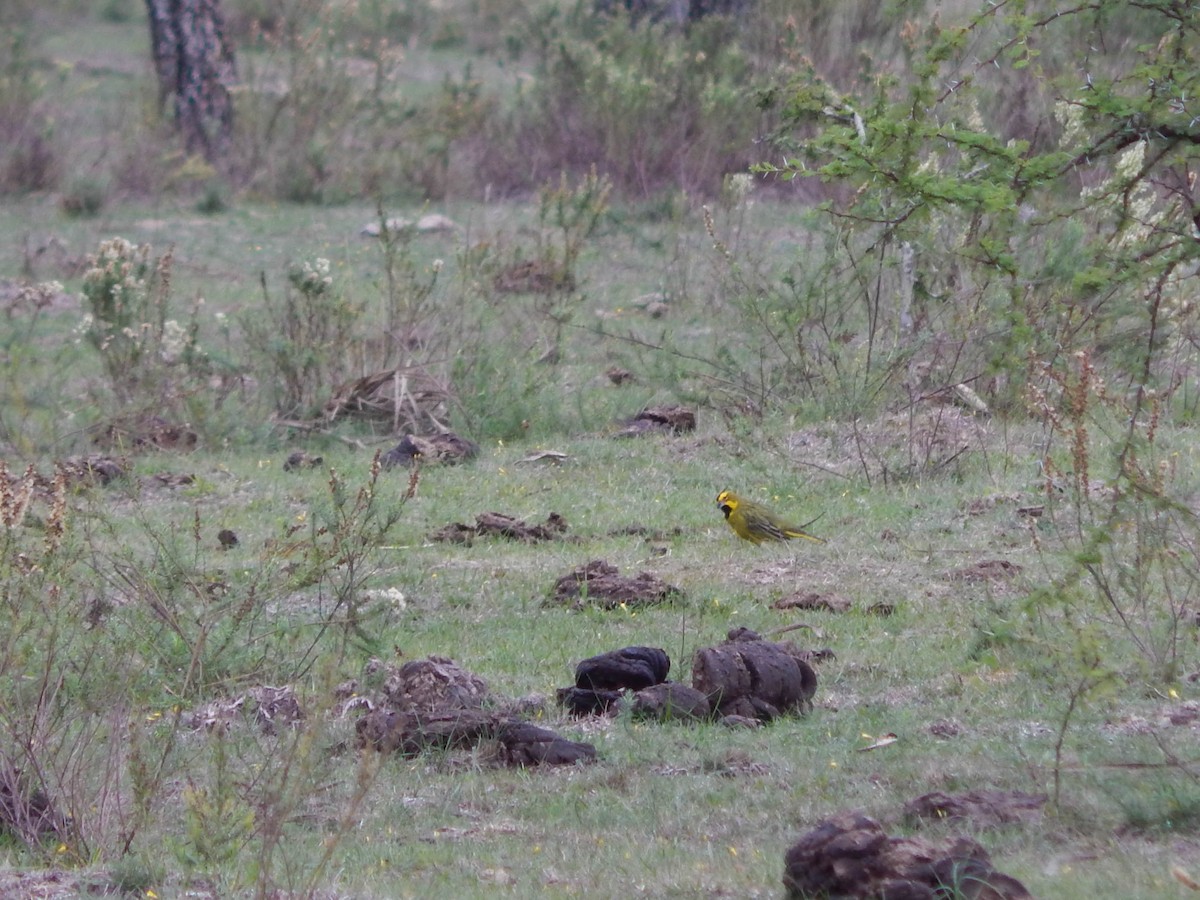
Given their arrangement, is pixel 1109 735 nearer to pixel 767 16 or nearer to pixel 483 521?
pixel 483 521

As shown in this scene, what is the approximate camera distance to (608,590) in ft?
26.0

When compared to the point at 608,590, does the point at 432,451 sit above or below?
below

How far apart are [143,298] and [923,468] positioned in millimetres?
5879

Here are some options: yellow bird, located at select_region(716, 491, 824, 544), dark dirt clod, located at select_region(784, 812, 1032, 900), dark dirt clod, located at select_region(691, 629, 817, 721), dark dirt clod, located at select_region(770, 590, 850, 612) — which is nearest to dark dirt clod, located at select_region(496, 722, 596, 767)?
dark dirt clod, located at select_region(691, 629, 817, 721)

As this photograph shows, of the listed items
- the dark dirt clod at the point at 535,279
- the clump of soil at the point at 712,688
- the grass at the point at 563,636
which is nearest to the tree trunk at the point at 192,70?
the grass at the point at 563,636

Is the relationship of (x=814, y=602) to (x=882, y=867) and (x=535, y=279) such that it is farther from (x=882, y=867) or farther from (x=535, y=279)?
(x=535, y=279)

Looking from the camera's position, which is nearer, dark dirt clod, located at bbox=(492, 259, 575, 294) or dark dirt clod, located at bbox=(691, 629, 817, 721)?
dark dirt clod, located at bbox=(691, 629, 817, 721)

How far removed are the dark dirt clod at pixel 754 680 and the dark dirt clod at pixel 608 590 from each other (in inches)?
56.6

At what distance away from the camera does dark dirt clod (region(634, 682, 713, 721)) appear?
632 cm

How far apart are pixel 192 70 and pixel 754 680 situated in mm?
16423

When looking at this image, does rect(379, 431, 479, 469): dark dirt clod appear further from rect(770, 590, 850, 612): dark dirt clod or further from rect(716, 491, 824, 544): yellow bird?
rect(770, 590, 850, 612): dark dirt clod

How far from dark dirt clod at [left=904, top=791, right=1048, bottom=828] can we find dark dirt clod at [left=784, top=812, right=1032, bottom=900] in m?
0.80

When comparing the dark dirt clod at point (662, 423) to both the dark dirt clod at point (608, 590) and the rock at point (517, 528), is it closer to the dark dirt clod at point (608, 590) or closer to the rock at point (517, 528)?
the rock at point (517, 528)

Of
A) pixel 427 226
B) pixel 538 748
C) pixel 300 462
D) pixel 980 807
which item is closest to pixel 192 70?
pixel 427 226
